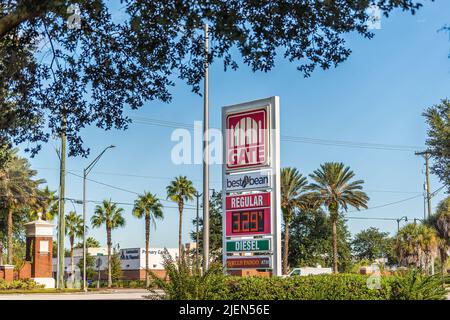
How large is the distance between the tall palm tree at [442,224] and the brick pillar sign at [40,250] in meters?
35.2

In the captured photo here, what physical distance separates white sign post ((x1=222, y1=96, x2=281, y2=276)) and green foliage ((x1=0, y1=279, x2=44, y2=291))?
3218 centimetres

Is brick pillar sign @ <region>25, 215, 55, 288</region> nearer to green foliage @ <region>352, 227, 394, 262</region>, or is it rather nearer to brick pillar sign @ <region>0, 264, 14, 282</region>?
brick pillar sign @ <region>0, 264, 14, 282</region>

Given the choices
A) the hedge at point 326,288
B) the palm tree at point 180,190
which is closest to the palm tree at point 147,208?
the palm tree at point 180,190

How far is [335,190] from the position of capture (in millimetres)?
66938

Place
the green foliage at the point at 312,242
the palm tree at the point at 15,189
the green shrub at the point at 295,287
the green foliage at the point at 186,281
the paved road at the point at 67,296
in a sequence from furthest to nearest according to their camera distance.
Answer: the green foliage at the point at 312,242
the palm tree at the point at 15,189
the paved road at the point at 67,296
the green shrub at the point at 295,287
the green foliage at the point at 186,281

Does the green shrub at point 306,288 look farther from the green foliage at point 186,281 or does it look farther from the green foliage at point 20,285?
the green foliage at point 20,285

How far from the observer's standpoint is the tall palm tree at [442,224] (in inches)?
2375

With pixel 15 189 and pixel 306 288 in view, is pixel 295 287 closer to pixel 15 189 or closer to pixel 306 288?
pixel 306 288

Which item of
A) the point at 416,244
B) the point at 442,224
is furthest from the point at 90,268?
the point at 442,224

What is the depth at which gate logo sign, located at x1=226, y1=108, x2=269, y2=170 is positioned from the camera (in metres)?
22.2

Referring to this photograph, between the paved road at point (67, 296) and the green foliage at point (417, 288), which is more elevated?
the green foliage at point (417, 288)

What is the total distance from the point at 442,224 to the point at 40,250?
36.4 meters

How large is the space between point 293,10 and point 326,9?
21.3 inches

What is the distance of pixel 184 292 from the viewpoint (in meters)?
15.4
